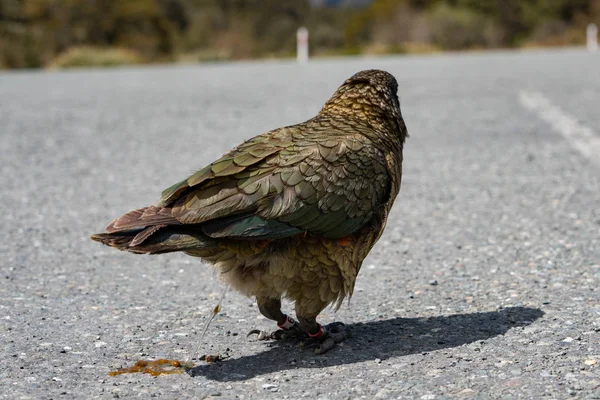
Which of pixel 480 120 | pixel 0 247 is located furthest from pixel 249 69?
pixel 0 247

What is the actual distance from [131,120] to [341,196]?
8.29m

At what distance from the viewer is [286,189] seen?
140 inches

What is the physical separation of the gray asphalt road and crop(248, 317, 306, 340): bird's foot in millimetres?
70

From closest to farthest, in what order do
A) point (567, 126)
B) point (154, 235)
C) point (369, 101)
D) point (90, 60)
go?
1. point (154, 235)
2. point (369, 101)
3. point (567, 126)
4. point (90, 60)

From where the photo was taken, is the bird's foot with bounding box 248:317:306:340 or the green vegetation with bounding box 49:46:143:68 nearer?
the bird's foot with bounding box 248:317:306:340

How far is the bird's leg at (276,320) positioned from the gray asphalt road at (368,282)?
96mm

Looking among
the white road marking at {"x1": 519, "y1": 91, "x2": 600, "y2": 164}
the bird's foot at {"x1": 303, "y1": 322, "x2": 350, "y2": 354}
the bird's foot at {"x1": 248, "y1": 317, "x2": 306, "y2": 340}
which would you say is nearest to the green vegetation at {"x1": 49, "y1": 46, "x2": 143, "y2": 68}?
the white road marking at {"x1": 519, "y1": 91, "x2": 600, "y2": 164}

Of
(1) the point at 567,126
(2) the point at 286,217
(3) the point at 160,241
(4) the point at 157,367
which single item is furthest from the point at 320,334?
(1) the point at 567,126

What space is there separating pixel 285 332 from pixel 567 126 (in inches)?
261

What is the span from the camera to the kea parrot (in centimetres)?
343

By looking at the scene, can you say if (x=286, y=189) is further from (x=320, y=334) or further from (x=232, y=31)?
(x=232, y=31)

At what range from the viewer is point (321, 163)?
12.0 ft

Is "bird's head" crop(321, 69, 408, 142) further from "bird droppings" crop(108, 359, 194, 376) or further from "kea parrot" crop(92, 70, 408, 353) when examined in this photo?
"bird droppings" crop(108, 359, 194, 376)

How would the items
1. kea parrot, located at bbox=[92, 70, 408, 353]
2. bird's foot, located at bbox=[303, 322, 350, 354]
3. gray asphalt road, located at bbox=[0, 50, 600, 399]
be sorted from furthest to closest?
1. bird's foot, located at bbox=[303, 322, 350, 354]
2. kea parrot, located at bbox=[92, 70, 408, 353]
3. gray asphalt road, located at bbox=[0, 50, 600, 399]
